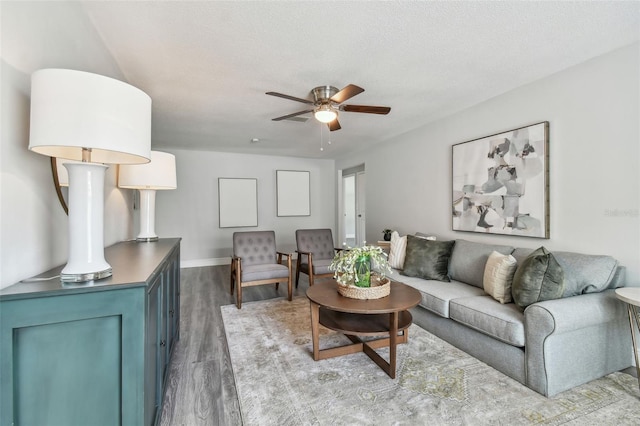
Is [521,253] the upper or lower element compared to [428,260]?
upper

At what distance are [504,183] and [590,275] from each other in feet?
3.91

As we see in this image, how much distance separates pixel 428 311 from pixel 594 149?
6.39 ft

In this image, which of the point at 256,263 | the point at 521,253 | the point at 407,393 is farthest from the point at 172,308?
the point at 521,253

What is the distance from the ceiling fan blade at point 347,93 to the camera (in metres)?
2.41

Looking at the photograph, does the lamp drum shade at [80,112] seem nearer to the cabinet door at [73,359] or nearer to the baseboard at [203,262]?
A: the cabinet door at [73,359]

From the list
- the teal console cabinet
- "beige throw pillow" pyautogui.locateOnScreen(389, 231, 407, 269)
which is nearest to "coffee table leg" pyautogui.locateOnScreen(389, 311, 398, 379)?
the teal console cabinet

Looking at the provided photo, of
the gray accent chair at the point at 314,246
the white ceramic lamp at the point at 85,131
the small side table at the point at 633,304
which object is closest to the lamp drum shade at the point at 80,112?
the white ceramic lamp at the point at 85,131

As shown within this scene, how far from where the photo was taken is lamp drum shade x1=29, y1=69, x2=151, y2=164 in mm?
1053

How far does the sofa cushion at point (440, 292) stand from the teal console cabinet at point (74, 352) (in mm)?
2270

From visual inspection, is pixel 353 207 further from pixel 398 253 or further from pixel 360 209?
pixel 398 253

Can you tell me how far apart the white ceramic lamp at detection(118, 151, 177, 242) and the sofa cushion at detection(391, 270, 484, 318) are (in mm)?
2505

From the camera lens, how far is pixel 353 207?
6.83 meters

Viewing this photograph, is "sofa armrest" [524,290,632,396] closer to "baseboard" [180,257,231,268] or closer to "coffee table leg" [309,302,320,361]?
"coffee table leg" [309,302,320,361]

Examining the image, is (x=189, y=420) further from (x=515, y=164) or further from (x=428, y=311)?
(x=515, y=164)
